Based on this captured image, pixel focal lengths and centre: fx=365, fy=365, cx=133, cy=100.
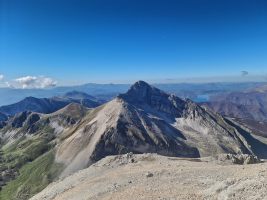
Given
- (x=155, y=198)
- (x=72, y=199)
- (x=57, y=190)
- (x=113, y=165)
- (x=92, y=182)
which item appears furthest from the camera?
(x=113, y=165)

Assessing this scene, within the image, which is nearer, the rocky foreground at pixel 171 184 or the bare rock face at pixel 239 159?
the rocky foreground at pixel 171 184

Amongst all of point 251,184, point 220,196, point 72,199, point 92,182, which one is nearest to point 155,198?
point 220,196

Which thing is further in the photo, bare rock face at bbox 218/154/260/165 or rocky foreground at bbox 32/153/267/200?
bare rock face at bbox 218/154/260/165

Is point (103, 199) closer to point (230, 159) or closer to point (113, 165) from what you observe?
point (113, 165)

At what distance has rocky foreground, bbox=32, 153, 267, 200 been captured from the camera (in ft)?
119

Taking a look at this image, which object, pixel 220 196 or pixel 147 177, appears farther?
pixel 147 177

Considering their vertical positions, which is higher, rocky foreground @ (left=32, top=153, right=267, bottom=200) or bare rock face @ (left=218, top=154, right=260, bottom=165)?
rocky foreground @ (left=32, top=153, right=267, bottom=200)

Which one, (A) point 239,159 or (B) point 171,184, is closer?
(B) point 171,184

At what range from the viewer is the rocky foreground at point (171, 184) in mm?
36406

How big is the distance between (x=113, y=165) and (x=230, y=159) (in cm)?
2651

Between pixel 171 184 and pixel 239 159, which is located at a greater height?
pixel 171 184

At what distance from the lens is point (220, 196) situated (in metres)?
36.8

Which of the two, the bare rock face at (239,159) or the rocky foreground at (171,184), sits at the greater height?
the rocky foreground at (171,184)

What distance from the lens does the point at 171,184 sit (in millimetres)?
48188
